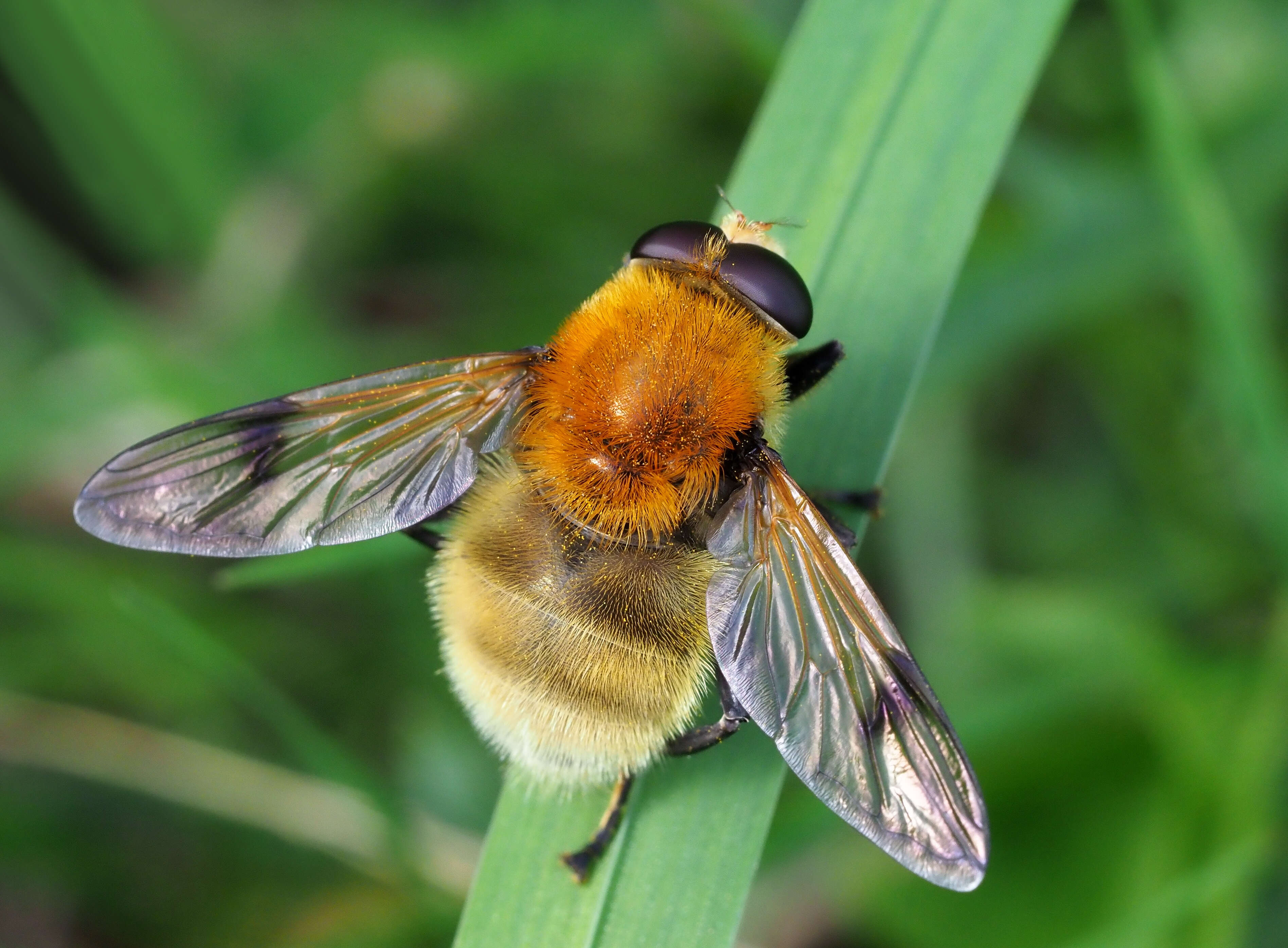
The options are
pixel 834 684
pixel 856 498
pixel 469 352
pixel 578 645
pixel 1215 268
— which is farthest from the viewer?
pixel 469 352

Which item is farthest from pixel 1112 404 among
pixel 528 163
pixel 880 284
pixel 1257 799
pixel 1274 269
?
pixel 528 163

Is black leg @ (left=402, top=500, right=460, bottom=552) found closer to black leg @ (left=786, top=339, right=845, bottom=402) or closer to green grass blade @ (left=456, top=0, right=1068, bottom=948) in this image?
green grass blade @ (left=456, top=0, right=1068, bottom=948)

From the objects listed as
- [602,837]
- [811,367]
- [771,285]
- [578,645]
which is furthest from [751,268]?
[602,837]

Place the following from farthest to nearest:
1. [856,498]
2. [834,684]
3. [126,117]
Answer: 1. [126,117]
2. [856,498]
3. [834,684]

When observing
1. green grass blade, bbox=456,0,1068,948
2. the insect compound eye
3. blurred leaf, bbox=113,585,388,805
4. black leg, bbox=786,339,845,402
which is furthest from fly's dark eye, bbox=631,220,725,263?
blurred leaf, bbox=113,585,388,805

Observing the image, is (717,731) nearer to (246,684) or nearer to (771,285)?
(771,285)
